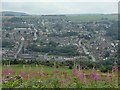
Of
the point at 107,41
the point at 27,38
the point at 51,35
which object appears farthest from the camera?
the point at 51,35

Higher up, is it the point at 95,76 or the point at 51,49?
the point at 95,76

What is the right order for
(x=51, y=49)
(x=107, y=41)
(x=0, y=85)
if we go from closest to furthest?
(x=0, y=85), (x=51, y=49), (x=107, y=41)

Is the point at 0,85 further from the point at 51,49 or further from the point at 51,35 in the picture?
the point at 51,35

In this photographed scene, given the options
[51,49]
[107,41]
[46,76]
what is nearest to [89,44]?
[107,41]

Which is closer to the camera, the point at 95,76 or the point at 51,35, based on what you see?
the point at 95,76

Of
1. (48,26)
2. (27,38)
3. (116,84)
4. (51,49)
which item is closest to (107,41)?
(51,49)

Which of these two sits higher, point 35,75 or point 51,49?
point 35,75

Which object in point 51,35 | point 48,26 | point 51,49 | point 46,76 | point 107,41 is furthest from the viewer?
point 48,26

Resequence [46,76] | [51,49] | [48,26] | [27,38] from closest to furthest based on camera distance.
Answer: [46,76]
[51,49]
[27,38]
[48,26]

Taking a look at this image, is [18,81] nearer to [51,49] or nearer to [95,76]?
[95,76]
